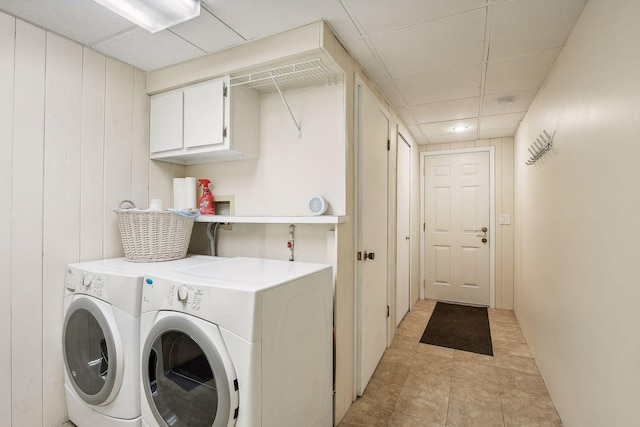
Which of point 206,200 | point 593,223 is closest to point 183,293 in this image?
point 206,200

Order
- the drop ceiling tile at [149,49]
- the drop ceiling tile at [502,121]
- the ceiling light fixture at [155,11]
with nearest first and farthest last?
the ceiling light fixture at [155,11] < the drop ceiling tile at [149,49] < the drop ceiling tile at [502,121]

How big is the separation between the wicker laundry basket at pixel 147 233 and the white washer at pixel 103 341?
71mm

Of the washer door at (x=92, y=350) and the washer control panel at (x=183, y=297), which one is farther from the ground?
the washer control panel at (x=183, y=297)

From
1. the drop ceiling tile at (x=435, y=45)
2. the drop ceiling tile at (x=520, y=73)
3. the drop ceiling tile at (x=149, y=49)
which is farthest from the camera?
the drop ceiling tile at (x=520, y=73)

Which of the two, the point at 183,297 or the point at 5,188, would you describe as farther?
the point at 5,188

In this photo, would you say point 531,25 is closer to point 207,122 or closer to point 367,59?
point 367,59

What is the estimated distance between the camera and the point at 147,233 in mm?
1763

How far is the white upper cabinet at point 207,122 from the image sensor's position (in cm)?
188

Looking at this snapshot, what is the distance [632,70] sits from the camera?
1.05m

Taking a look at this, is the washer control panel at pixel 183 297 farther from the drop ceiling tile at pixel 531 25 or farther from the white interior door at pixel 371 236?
the drop ceiling tile at pixel 531 25

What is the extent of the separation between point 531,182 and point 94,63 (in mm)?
3355

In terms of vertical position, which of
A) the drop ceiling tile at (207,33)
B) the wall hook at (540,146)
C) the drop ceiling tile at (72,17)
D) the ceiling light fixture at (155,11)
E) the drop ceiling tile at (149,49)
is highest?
the drop ceiling tile at (72,17)

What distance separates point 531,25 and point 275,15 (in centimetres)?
133

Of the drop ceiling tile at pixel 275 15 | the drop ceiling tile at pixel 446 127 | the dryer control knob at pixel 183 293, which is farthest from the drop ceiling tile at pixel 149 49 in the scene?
the drop ceiling tile at pixel 446 127
